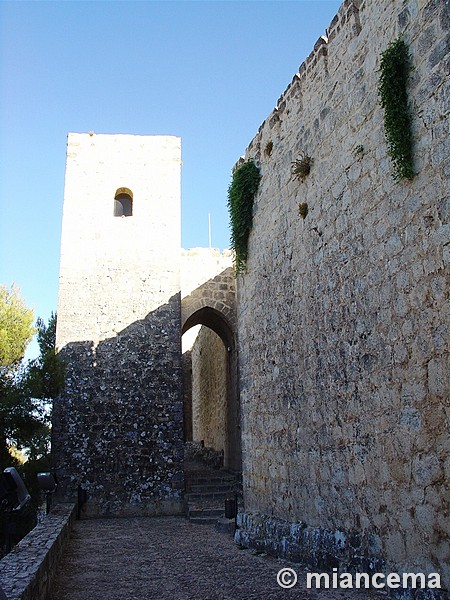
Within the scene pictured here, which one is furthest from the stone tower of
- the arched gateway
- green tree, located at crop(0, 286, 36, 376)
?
green tree, located at crop(0, 286, 36, 376)

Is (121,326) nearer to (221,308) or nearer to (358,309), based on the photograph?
(221,308)

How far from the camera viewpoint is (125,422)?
508 inches

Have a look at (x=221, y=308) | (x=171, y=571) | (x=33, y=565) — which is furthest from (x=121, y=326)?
(x=33, y=565)

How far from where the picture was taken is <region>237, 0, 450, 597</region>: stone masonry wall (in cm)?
391

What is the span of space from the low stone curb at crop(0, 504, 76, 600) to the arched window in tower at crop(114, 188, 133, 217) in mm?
9268

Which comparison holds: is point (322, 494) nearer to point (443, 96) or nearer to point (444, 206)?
point (444, 206)

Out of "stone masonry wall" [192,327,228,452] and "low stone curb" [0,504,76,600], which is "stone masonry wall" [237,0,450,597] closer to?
"low stone curb" [0,504,76,600]

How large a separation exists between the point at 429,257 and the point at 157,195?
459 inches

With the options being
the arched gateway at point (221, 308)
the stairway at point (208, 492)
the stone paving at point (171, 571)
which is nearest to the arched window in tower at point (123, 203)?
the arched gateway at point (221, 308)

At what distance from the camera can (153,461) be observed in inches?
501

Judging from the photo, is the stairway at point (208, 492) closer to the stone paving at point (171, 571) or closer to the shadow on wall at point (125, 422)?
the shadow on wall at point (125, 422)

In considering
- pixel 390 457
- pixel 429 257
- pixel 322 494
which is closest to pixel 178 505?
pixel 322 494

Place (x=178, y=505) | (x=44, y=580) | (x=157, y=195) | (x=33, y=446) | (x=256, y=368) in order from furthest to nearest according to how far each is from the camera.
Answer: (x=157, y=195) → (x=178, y=505) → (x=33, y=446) → (x=256, y=368) → (x=44, y=580)

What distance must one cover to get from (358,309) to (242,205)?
3999mm
